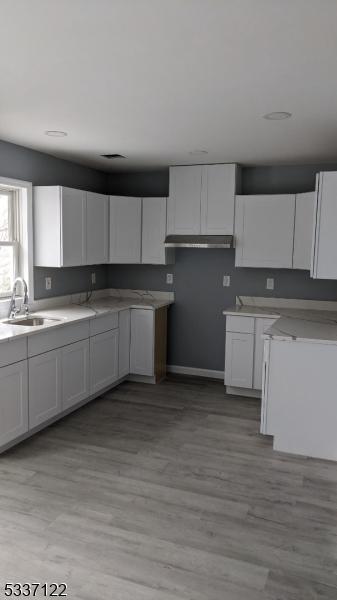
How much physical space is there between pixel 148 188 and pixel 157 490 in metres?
3.57

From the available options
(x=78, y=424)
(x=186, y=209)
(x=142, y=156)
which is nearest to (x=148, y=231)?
(x=186, y=209)

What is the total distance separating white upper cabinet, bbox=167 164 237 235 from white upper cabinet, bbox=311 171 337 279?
1349 mm

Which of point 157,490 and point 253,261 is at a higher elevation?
point 253,261

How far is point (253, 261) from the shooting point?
478cm

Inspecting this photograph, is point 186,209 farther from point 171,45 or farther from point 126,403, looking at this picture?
point 171,45

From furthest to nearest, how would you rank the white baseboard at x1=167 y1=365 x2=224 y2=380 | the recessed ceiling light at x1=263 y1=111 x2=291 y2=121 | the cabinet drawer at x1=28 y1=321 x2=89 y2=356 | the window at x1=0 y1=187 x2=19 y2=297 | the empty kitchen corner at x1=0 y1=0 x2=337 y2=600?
1. the white baseboard at x1=167 y1=365 x2=224 y2=380
2. the window at x1=0 y1=187 x2=19 y2=297
3. the cabinet drawer at x1=28 y1=321 x2=89 y2=356
4. the recessed ceiling light at x1=263 y1=111 x2=291 y2=121
5. the empty kitchen corner at x1=0 y1=0 x2=337 y2=600

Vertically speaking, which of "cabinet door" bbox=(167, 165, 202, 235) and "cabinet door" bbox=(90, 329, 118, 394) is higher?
"cabinet door" bbox=(167, 165, 202, 235)

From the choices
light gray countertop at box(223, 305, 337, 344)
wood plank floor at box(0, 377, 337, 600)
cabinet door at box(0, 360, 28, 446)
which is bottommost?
wood plank floor at box(0, 377, 337, 600)

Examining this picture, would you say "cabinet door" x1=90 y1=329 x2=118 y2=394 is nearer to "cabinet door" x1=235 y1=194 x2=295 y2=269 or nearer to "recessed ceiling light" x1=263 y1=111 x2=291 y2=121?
"cabinet door" x1=235 y1=194 x2=295 y2=269

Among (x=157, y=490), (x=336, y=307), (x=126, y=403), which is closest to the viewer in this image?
(x=157, y=490)

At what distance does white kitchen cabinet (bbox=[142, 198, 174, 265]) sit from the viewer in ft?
16.7

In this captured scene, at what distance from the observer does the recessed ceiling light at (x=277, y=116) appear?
2.96m

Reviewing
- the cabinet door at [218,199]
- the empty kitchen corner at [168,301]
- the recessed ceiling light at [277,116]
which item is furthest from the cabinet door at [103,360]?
the recessed ceiling light at [277,116]

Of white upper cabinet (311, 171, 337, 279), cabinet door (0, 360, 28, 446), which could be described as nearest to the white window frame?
cabinet door (0, 360, 28, 446)
